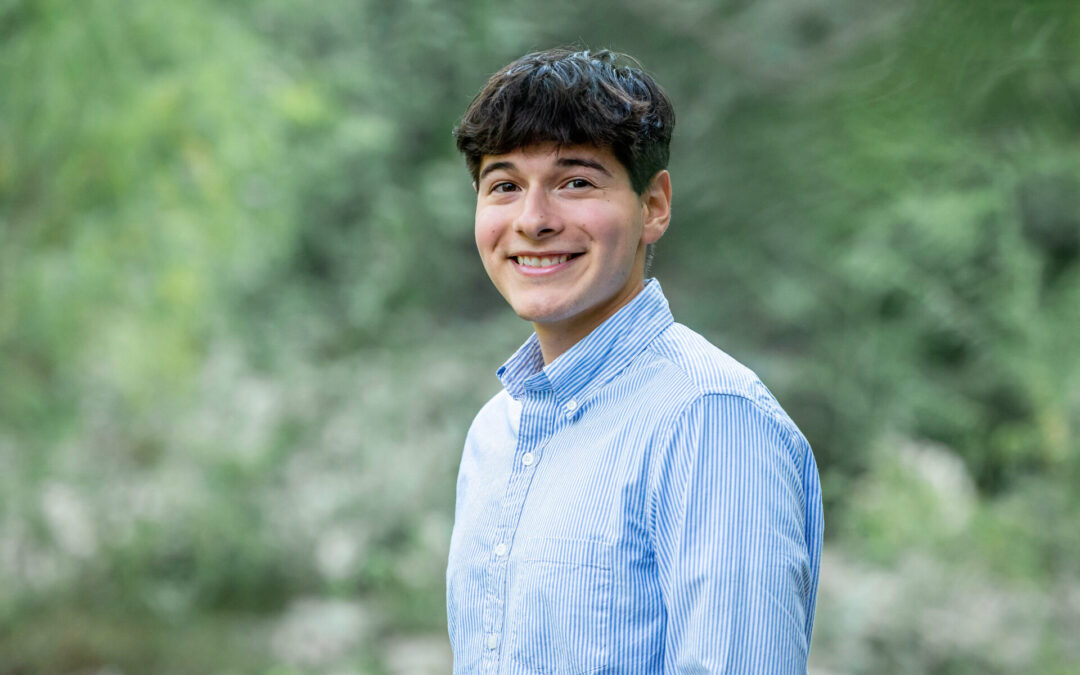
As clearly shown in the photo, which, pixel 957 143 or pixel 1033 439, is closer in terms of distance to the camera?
pixel 957 143

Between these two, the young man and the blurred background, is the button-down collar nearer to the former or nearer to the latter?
the young man

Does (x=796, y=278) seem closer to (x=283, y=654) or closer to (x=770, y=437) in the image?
(x=283, y=654)

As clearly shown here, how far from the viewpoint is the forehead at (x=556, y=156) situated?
1.14 m

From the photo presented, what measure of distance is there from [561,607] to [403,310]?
16.3 feet

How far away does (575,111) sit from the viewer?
1141mm

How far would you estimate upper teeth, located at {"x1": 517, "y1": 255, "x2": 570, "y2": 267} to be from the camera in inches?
45.9

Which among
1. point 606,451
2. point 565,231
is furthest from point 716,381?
point 565,231

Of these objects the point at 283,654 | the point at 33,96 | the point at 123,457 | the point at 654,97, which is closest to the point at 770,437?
the point at 654,97

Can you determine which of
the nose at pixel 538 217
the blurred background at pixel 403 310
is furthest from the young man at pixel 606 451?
the blurred background at pixel 403 310

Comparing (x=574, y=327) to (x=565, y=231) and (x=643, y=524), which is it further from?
→ (x=643, y=524)

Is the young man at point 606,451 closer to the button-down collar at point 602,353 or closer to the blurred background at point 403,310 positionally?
the button-down collar at point 602,353

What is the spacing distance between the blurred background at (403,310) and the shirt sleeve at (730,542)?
5.95 feet

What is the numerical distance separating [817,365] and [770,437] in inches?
171

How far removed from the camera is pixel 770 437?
38.8 inches
